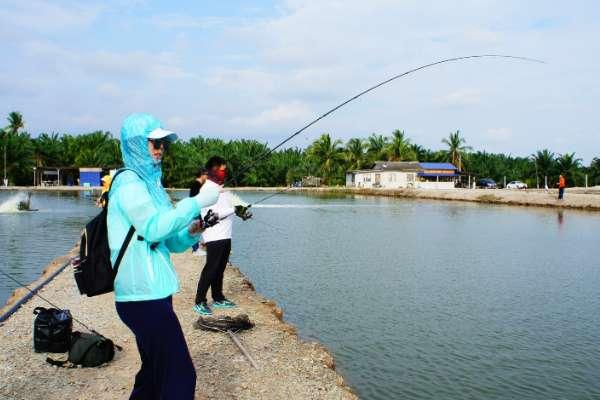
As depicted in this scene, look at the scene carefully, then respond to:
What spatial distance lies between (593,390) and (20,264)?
12.7m

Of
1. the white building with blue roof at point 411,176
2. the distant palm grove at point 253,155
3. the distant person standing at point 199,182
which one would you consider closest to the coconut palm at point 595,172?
the distant palm grove at point 253,155

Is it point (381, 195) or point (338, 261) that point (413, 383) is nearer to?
point (338, 261)

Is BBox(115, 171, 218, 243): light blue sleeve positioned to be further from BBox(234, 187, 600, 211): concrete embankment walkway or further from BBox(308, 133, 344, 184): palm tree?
BBox(308, 133, 344, 184): palm tree

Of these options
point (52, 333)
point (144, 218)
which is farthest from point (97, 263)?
point (52, 333)

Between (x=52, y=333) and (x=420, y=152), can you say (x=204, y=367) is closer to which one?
(x=52, y=333)

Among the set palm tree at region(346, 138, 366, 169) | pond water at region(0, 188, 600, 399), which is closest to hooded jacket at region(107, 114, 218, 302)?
pond water at region(0, 188, 600, 399)

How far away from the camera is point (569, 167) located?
7119 cm

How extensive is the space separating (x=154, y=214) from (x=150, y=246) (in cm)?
24

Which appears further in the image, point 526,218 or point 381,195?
point 381,195

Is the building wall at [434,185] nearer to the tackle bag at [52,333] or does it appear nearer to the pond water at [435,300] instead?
the pond water at [435,300]

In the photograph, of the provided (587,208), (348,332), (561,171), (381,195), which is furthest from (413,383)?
(561,171)

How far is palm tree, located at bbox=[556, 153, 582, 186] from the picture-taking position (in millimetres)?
70625

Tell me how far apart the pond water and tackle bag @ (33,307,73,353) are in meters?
3.18

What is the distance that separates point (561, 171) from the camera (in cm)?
7156
